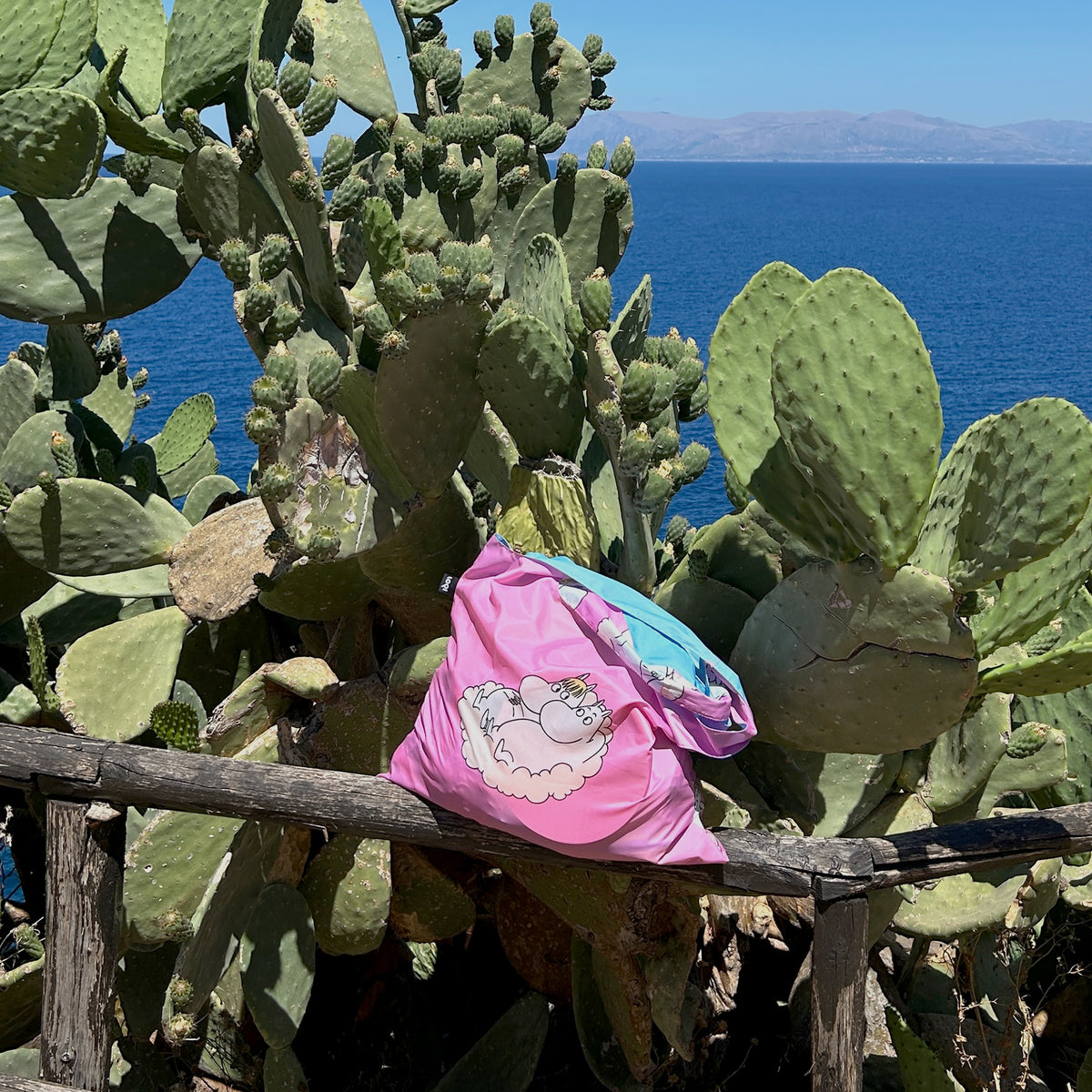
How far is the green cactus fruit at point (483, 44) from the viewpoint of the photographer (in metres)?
3.29

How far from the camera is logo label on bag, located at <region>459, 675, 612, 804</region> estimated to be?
1.57m

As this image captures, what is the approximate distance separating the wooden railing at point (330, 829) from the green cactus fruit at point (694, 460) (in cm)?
59

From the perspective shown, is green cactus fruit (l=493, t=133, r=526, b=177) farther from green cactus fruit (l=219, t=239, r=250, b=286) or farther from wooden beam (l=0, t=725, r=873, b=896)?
wooden beam (l=0, t=725, r=873, b=896)

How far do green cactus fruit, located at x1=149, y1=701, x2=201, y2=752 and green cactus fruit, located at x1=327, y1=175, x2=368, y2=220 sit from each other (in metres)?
0.93

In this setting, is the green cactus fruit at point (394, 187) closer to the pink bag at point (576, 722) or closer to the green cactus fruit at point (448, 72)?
the green cactus fruit at point (448, 72)

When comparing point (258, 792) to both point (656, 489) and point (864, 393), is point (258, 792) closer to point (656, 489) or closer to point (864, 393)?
point (656, 489)

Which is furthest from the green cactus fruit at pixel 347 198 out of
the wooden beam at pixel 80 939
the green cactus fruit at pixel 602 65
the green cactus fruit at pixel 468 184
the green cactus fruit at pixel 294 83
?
the green cactus fruit at pixel 602 65

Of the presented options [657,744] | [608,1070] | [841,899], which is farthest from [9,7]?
[608,1070]

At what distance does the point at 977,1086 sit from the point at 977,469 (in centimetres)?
143

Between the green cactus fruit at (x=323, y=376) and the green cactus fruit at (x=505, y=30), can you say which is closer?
the green cactus fruit at (x=323, y=376)

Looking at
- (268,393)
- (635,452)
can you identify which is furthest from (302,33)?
(635,452)

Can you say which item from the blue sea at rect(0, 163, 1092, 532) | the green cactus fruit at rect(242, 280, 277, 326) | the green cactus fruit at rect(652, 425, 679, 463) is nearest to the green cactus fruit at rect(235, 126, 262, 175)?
the green cactus fruit at rect(242, 280, 277, 326)

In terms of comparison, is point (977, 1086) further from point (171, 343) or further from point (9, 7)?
point (171, 343)

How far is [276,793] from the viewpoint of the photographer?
5.31 feet
